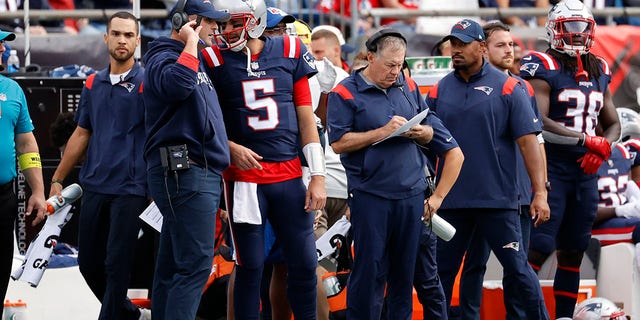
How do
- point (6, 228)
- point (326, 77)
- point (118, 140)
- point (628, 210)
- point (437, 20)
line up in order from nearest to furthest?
point (6, 228) < point (118, 140) < point (326, 77) < point (628, 210) < point (437, 20)

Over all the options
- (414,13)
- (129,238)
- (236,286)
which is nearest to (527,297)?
(236,286)

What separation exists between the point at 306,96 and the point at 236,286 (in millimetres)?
1091

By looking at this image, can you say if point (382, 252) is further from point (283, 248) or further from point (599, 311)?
point (599, 311)

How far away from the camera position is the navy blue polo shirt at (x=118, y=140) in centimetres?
876

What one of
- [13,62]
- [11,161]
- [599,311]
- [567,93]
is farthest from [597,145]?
[13,62]

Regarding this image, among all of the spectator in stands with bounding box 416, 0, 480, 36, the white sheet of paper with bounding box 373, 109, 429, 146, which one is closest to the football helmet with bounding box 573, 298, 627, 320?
the white sheet of paper with bounding box 373, 109, 429, 146

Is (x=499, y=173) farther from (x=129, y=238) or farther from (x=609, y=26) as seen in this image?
(x=609, y=26)

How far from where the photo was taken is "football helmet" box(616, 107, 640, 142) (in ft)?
38.9

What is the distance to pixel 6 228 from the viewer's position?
27.7 ft

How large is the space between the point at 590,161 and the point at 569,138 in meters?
0.21

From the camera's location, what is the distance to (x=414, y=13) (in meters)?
13.1

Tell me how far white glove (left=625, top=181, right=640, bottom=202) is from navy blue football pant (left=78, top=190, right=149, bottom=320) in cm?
408

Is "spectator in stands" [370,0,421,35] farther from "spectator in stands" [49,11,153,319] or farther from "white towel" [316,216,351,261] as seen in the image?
"spectator in stands" [49,11,153,319]

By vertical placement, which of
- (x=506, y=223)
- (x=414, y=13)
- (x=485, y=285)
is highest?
(x=414, y=13)
